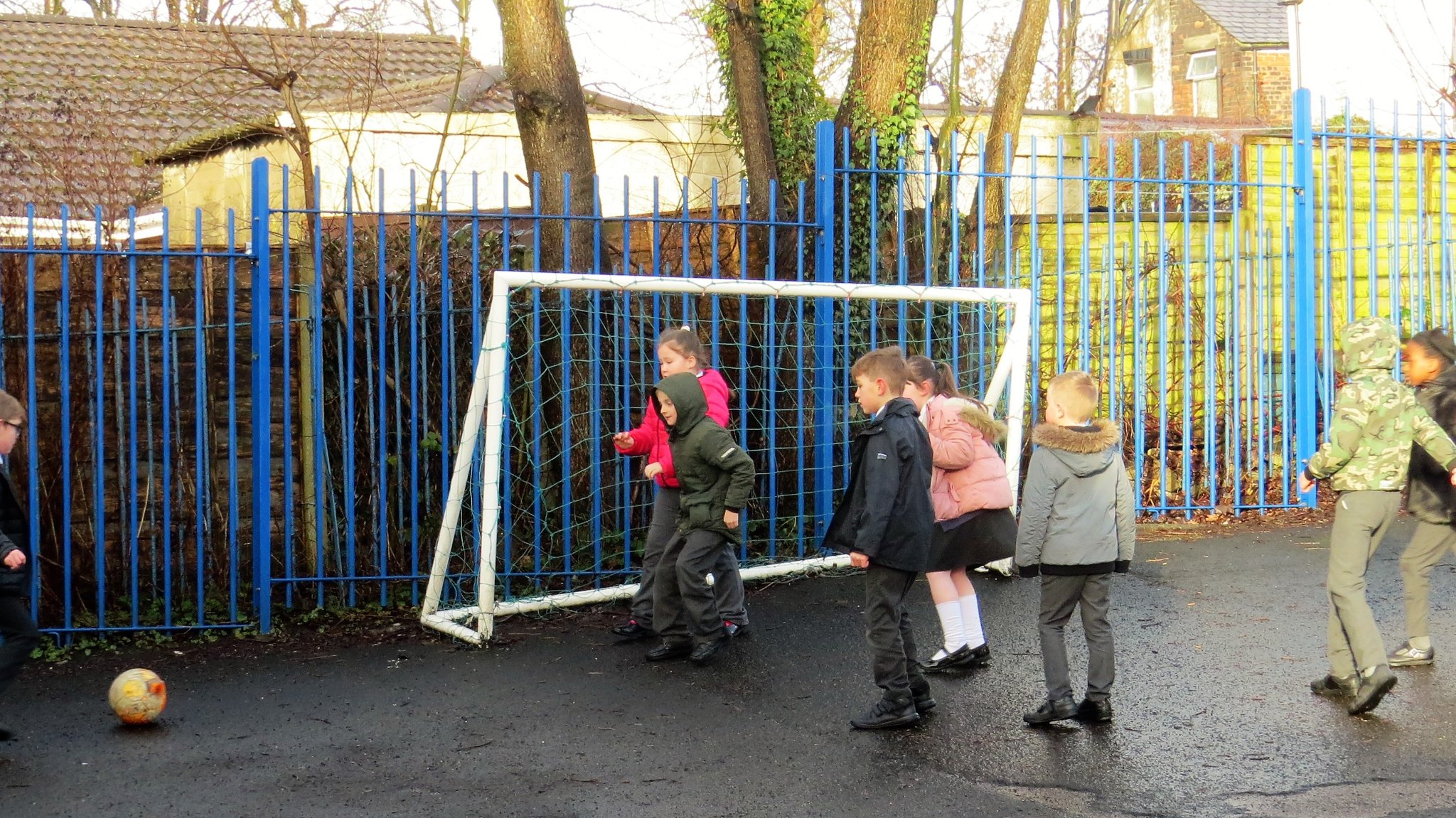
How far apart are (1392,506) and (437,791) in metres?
3.83

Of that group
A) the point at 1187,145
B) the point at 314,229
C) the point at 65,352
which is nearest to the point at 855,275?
the point at 1187,145

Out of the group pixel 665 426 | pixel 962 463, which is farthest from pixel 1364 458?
pixel 665 426

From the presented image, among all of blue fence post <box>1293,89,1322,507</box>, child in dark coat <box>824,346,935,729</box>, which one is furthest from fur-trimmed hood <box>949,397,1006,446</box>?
blue fence post <box>1293,89,1322,507</box>

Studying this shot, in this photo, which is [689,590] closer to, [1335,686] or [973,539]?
[973,539]

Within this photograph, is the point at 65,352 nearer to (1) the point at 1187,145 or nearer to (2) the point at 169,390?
(2) the point at 169,390

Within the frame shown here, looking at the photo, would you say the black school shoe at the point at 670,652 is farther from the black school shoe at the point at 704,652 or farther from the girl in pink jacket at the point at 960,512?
the girl in pink jacket at the point at 960,512

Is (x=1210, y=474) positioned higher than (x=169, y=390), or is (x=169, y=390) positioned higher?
(x=169, y=390)

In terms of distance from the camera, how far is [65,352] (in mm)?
6496

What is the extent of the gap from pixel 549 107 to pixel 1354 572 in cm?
496

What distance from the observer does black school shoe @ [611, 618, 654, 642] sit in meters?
6.69

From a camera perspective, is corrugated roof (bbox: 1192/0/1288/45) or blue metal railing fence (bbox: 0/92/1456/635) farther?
corrugated roof (bbox: 1192/0/1288/45)

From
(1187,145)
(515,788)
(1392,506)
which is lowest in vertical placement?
(515,788)

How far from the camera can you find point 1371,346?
5398mm

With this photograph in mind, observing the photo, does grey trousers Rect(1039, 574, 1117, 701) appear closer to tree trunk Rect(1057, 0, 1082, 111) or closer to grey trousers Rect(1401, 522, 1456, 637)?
grey trousers Rect(1401, 522, 1456, 637)
